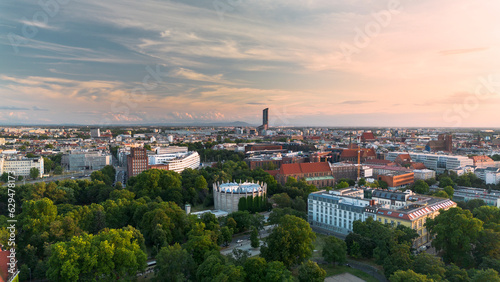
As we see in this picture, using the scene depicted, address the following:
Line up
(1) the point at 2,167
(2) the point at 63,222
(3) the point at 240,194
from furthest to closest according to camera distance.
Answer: (1) the point at 2,167 < (3) the point at 240,194 < (2) the point at 63,222

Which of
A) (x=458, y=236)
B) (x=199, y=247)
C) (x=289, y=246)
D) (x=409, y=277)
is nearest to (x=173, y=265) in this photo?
(x=199, y=247)

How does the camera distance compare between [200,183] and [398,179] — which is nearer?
[200,183]

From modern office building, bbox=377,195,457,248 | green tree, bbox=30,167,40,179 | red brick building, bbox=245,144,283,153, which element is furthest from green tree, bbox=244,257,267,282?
red brick building, bbox=245,144,283,153

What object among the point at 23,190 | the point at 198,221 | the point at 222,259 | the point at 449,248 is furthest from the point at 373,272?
the point at 23,190

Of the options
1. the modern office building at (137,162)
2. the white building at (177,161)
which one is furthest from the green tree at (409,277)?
the white building at (177,161)

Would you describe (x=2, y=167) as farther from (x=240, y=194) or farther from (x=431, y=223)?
(x=431, y=223)

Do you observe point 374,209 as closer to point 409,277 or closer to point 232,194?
point 409,277
